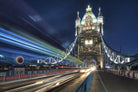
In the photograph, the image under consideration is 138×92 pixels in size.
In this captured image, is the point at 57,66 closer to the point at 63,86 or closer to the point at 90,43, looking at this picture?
the point at 63,86

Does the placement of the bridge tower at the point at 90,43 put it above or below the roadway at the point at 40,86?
above

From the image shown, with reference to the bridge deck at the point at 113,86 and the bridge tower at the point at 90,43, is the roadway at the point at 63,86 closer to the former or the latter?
the bridge deck at the point at 113,86

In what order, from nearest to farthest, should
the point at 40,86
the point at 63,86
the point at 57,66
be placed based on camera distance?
the point at 40,86 → the point at 63,86 → the point at 57,66

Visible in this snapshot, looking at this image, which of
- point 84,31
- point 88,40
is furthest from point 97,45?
point 84,31

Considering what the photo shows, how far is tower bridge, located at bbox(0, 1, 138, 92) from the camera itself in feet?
38.7

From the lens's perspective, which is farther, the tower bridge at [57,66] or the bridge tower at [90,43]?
the bridge tower at [90,43]

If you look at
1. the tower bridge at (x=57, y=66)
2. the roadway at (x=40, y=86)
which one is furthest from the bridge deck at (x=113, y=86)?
the roadway at (x=40, y=86)

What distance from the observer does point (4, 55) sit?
21234 millimetres

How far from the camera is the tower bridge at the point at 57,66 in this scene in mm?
11781

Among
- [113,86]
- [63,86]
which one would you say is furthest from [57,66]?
[113,86]

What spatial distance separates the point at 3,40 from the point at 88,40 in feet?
313

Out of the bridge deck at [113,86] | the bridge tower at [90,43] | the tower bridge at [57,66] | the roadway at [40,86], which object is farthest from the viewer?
the bridge tower at [90,43]

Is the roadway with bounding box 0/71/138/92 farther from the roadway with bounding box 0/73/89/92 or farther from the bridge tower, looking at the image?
the bridge tower

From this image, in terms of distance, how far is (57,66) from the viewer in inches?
1868
